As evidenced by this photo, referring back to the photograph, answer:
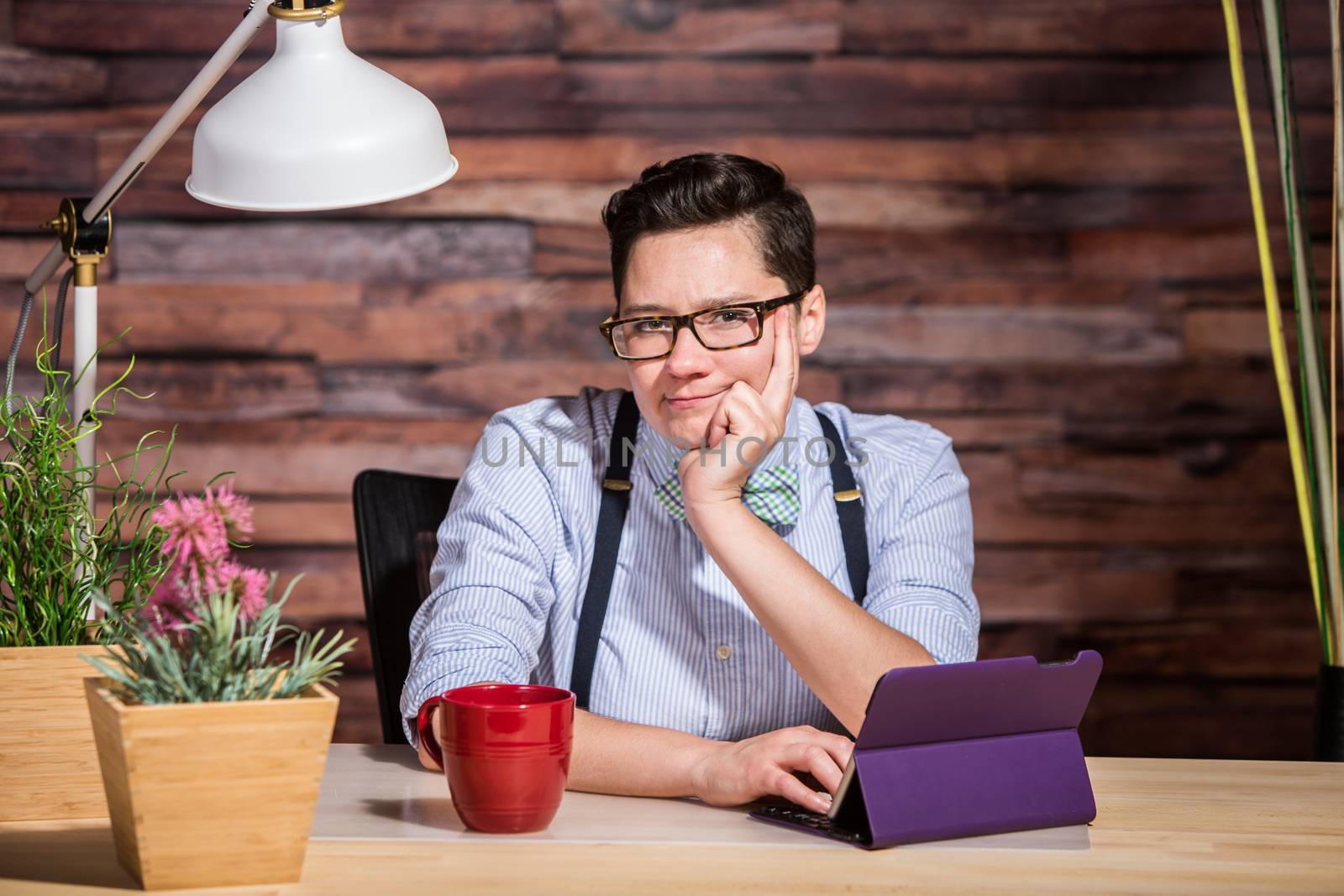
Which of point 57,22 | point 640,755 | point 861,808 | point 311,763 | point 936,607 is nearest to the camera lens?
point 311,763

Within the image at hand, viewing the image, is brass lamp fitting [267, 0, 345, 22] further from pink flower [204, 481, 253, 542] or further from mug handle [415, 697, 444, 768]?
mug handle [415, 697, 444, 768]

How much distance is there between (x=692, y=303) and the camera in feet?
4.98

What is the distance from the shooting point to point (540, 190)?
249cm

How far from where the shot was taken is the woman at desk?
136cm

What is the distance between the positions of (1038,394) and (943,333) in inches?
8.9

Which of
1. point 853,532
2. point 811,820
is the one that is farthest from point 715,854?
point 853,532

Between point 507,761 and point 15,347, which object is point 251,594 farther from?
point 15,347

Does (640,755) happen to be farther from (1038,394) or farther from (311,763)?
(1038,394)

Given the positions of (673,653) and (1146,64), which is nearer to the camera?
(673,653)

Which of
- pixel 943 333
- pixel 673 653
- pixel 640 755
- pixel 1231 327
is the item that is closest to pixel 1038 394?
pixel 943 333

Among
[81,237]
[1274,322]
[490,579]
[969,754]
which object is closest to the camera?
[969,754]

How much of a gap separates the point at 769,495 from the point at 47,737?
A: 0.87 meters

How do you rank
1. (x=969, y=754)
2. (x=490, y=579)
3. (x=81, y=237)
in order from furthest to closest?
(x=490, y=579) → (x=81, y=237) → (x=969, y=754)

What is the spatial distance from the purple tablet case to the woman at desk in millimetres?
265
